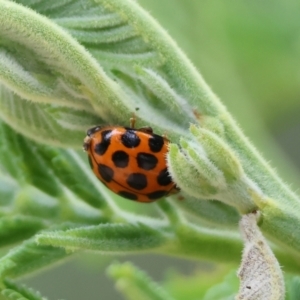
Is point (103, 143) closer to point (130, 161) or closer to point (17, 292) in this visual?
point (130, 161)

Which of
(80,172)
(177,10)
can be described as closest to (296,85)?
(177,10)

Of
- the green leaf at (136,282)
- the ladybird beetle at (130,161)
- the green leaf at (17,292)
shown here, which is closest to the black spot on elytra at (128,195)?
the ladybird beetle at (130,161)

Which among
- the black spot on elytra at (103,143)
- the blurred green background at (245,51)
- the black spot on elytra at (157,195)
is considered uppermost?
the blurred green background at (245,51)

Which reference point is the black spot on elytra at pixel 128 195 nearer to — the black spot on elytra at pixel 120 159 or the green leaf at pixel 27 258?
the black spot on elytra at pixel 120 159

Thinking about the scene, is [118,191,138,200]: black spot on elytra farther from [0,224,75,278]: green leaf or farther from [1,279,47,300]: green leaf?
[1,279,47,300]: green leaf

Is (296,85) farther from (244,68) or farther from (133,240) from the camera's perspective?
(133,240)

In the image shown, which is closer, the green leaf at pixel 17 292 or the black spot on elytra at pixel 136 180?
the green leaf at pixel 17 292
